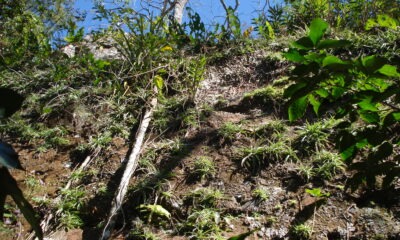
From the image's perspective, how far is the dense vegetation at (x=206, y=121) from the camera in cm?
151

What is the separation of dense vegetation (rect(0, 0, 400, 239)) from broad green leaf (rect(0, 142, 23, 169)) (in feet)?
2.66

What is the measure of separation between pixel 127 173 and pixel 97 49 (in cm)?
285

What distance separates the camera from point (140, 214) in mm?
2895

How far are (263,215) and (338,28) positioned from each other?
2.86 meters

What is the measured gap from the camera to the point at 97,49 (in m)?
5.56

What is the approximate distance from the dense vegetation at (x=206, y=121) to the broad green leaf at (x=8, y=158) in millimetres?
810

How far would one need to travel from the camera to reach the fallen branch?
9.17ft

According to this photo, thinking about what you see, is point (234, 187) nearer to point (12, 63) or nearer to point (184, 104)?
point (184, 104)

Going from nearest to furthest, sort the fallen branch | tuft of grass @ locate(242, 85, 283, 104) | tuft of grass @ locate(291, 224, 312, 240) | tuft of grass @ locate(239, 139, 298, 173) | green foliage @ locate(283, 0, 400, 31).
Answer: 1. tuft of grass @ locate(291, 224, 312, 240)
2. the fallen branch
3. tuft of grass @ locate(239, 139, 298, 173)
4. tuft of grass @ locate(242, 85, 283, 104)
5. green foliage @ locate(283, 0, 400, 31)

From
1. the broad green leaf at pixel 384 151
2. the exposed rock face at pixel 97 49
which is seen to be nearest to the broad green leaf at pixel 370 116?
the broad green leaf at pixel 384 151

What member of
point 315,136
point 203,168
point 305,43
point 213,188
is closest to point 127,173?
point 203,168

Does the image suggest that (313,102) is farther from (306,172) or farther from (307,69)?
(306,172)

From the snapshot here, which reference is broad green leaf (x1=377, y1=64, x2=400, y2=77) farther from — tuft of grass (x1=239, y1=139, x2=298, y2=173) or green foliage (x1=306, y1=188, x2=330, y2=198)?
tuft of grass (x1=239, y1=139, x2=298, y2=173)

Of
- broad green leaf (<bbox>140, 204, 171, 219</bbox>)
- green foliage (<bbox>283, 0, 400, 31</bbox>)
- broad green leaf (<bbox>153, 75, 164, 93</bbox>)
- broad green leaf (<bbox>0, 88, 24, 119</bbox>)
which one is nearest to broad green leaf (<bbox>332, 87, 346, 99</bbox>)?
broad green leaf (<bbox>0, 88, 24, 119</bbox>)
